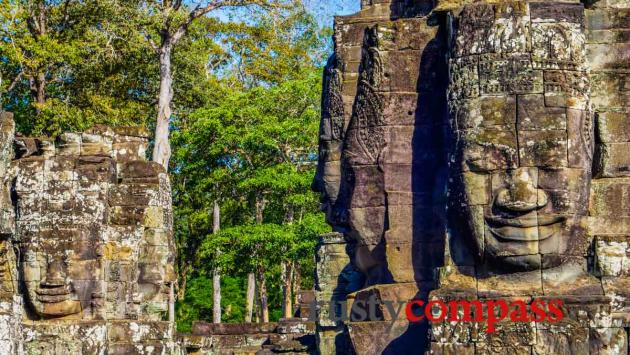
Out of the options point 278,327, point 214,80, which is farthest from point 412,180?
point 214,80

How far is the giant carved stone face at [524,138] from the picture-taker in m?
13.5

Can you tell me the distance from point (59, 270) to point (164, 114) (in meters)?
17.3

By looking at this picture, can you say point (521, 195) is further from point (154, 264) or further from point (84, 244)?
point (154, 264)

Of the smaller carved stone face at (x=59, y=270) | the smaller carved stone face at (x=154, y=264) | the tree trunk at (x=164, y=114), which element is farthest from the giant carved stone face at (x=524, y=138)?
the tree trunk at (x=164, y=114)

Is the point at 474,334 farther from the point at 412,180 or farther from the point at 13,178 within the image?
the point at 13,178

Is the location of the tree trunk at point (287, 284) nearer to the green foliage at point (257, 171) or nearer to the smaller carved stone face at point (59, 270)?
the green foliage at point (257, 171)

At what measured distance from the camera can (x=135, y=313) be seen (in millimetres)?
21766

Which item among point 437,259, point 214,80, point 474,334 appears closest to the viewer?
point 474,334

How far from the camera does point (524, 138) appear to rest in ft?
44.5

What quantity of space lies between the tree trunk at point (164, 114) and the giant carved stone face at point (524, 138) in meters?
22.9

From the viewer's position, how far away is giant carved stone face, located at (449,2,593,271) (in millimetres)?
13516

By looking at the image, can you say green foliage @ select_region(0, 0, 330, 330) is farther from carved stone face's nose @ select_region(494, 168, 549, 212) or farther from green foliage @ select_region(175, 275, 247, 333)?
carved stone face's nose @ select_region(494, 168, 549, 212)

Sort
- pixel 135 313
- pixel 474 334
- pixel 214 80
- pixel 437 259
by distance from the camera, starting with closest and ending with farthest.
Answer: pixel 474 334 → pixel 437 259 → pixel 135 313 → pixel 214 80

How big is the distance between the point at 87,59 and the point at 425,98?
87.4 feet
